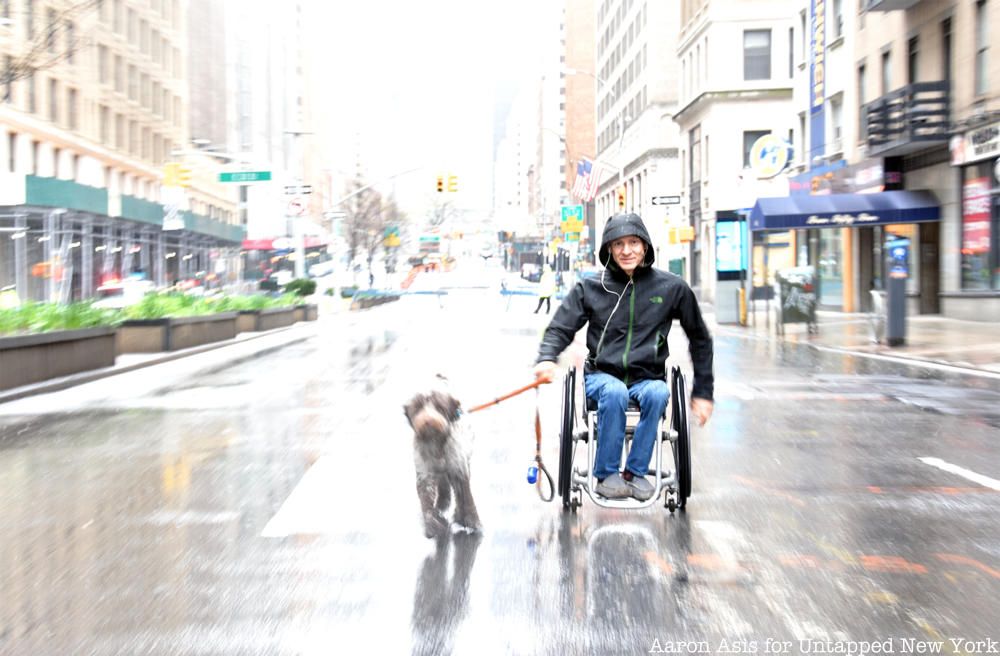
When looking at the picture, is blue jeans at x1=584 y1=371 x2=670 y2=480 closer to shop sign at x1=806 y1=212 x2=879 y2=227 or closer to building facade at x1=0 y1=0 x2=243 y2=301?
building facade at x1=0 y1=0 x2=243 y2=301

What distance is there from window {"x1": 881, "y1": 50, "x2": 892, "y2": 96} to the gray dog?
3005 cm

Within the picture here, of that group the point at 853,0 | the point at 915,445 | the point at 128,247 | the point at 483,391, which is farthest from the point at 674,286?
the point at 128,247

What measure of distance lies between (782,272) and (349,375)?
13464 mm

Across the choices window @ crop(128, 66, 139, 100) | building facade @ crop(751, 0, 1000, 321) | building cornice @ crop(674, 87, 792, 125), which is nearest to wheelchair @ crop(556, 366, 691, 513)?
building facade @ crop(751, 0, 1000, 321)

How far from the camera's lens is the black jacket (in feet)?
21.2

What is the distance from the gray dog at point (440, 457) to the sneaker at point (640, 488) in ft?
2.87

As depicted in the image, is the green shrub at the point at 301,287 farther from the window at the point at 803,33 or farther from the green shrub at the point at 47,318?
the green shrub at the point at 47,318

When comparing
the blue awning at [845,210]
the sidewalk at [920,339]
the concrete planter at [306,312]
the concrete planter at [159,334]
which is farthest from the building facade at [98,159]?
the sidewalk at [920,339]

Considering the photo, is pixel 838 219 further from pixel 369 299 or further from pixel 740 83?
pixel 369 299

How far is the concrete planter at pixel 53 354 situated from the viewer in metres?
15.2

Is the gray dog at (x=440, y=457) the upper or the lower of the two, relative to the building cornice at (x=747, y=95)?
lower

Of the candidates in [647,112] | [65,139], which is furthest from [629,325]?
[647,112]

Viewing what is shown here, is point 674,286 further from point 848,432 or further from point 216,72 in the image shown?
point 216,72

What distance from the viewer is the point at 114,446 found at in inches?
415
